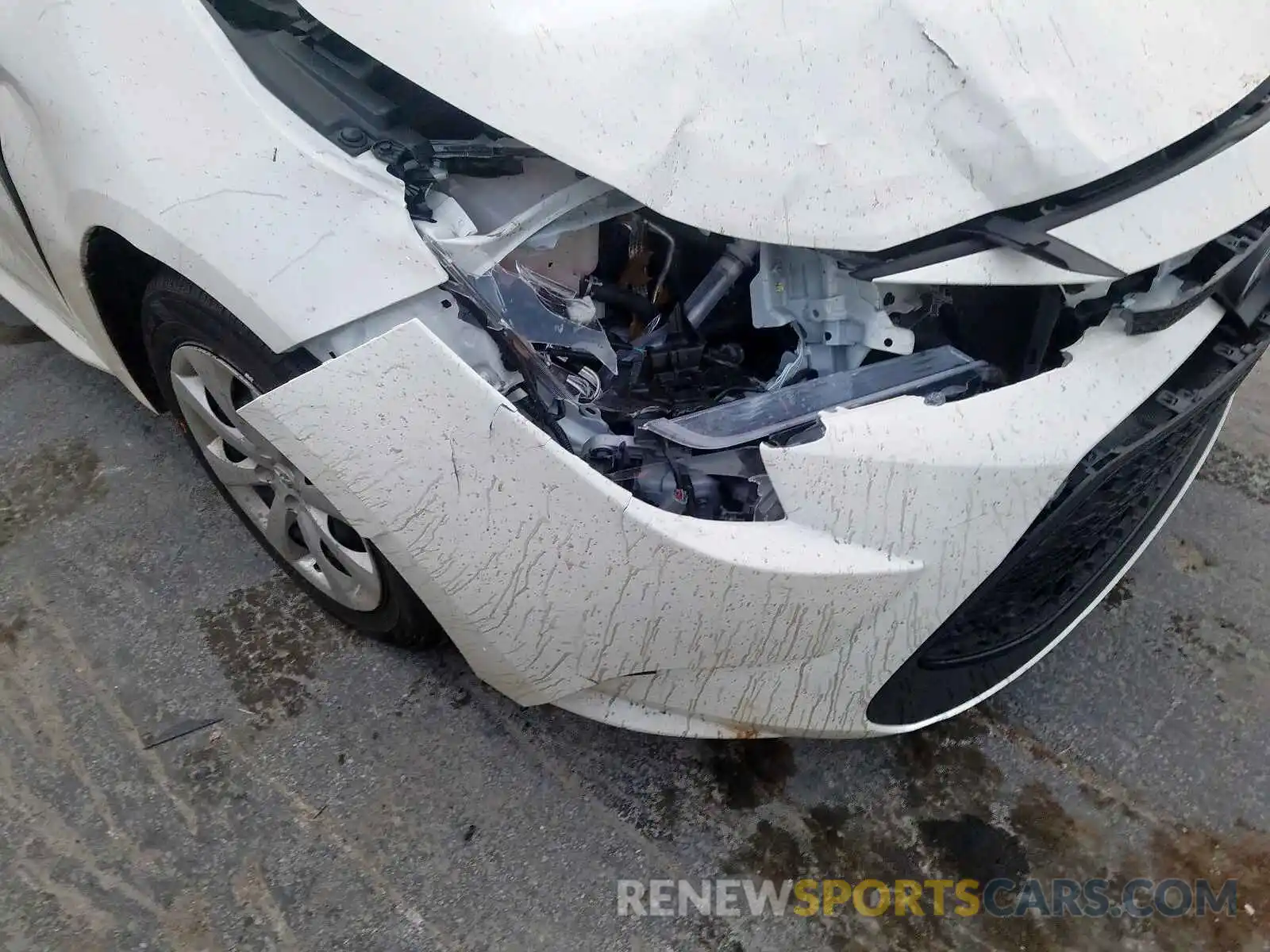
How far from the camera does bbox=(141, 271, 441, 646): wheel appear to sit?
158cm

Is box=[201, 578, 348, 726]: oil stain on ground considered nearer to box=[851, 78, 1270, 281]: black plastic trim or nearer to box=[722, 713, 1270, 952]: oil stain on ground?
box=[722, 713, 1270, 952]: oil stain on ground

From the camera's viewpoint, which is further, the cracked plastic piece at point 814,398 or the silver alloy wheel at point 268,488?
the silver alloy wheel at point 268,488

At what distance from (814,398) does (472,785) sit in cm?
104

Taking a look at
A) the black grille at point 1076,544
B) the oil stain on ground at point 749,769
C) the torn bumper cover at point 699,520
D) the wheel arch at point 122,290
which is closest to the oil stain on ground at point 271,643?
the wheel arch at point 122,290

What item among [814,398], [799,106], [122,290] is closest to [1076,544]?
[814,398]

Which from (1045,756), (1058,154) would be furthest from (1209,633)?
(1058,154)

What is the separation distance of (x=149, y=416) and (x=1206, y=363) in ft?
8.09

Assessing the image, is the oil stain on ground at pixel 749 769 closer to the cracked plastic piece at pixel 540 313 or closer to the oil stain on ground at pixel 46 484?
the cracked plastic piece at pixel 540 313

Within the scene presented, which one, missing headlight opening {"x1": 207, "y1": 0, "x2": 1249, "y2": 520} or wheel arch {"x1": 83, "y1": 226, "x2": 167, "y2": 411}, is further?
wheel arch {"x1": 83, "y1": 226, "x2": 167, "y2": 411}

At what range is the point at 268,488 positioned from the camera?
2023 mm

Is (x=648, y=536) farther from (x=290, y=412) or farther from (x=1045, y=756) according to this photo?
(x=1045, y=756)

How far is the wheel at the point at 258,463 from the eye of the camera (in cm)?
158

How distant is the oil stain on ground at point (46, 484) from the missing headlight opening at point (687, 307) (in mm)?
1284

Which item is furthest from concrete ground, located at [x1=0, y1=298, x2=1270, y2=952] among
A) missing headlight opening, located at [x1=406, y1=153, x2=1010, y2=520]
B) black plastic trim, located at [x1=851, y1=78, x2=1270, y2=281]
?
black plastic trim, located at [x1=851, y1=78, x2=1270, y2=281]
